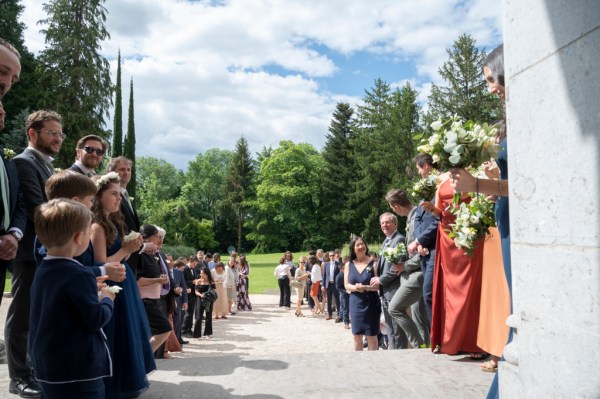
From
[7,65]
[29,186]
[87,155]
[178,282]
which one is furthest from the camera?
[178,282]

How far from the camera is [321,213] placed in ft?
198

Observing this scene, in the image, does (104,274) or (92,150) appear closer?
(104,274)

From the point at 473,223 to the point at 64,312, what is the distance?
3113 mm

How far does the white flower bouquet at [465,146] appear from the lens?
3.20 meters

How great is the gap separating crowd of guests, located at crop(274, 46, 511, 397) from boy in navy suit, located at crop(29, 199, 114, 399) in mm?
2333

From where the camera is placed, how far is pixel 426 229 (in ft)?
17.0

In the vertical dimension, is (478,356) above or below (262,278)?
above

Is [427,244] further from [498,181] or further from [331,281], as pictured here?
[331,281]

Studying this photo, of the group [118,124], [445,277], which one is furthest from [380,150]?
[445,277]

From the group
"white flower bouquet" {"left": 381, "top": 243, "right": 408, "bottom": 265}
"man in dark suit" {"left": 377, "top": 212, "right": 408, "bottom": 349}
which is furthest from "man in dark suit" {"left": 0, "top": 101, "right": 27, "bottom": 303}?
"man in dark suit" {"left": 377, "top": 212, "right": 408, "bottom": 349}

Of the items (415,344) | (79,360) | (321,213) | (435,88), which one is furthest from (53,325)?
(321,213)

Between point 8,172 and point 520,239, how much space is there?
3.62 meters

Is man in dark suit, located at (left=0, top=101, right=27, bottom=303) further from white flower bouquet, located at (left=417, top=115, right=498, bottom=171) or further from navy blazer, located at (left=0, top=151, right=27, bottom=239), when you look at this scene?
white flower bouquet, located at (left=417, top=115, right=498, bottom=171)

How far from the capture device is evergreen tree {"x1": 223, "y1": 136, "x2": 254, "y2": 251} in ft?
230
